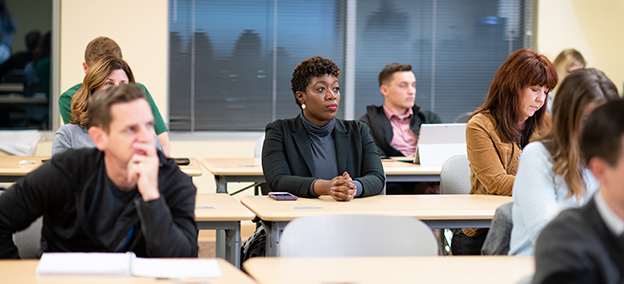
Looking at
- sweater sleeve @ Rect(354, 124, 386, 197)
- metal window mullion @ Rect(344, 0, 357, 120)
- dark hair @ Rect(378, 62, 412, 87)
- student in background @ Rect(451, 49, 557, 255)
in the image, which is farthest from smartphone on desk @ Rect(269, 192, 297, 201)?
metal window mullion @ Rect(344, 0, 357, 120)

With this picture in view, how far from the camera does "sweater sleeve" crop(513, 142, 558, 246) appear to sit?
1.64 meters

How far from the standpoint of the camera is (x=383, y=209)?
2.26 metres

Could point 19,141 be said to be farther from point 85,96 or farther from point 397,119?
point 397,119

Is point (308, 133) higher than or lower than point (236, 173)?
higher

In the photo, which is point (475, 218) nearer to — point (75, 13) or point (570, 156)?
point (570, 156)

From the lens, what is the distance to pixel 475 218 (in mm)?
2225

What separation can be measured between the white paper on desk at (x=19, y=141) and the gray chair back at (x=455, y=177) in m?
3.46

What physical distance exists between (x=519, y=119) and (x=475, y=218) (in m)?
0.60

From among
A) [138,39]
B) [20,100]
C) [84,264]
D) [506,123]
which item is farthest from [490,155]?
[20,100]

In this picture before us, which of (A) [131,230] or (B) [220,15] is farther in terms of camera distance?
(B) [220,15]

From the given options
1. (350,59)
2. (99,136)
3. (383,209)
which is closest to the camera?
(99,136)

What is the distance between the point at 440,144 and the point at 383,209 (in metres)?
1.47

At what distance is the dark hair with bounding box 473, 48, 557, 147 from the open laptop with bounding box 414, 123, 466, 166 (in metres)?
0.90

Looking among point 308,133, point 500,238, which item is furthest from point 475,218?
point 308,133
